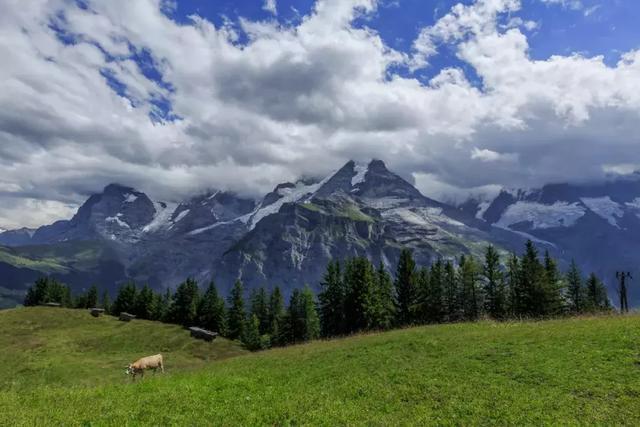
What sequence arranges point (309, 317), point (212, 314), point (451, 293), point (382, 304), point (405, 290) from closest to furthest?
point (382, 304) < point (405, 290) < point (451, 293) < point (309, 317) < point (212, 314)

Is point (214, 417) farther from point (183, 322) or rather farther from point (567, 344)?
point (183, 322)

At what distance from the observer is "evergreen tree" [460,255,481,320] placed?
104625mm

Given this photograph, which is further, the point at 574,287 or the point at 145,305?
the point at 145,305

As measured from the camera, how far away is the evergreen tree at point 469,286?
10462 centimetres

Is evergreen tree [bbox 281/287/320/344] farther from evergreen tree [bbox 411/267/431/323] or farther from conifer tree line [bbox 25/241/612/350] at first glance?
evergreen tree [bbox 411/267/431/323]

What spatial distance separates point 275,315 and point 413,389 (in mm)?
119198

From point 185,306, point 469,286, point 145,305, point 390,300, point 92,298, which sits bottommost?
point 145,305

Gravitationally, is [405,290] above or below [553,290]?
above

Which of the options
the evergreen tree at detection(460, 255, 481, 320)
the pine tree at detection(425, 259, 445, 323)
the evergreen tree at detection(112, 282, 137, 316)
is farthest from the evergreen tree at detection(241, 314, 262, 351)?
the evergreen tree at detection(460, 255, 481, 320)

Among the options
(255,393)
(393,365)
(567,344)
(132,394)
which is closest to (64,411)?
(132,394)

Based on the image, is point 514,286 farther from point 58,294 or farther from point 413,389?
point 58,294

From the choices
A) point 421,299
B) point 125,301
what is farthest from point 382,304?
point 125,301

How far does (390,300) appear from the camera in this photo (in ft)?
327

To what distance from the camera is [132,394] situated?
22078 mm
